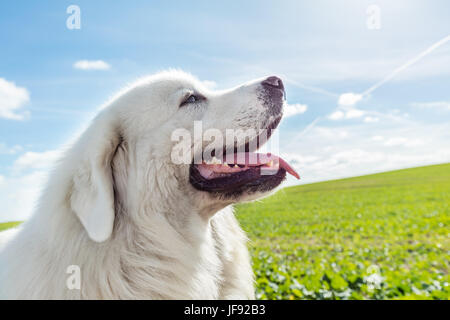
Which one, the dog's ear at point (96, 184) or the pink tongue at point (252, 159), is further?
the pink tongue at point (252, 159)

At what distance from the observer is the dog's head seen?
249 cm

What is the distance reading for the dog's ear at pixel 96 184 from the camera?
84.2 inches

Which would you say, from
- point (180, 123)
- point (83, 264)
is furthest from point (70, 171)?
point (180, 123)

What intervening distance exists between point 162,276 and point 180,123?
43.0 inches

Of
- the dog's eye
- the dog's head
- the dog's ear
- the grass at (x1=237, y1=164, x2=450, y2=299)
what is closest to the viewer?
the dog's ear

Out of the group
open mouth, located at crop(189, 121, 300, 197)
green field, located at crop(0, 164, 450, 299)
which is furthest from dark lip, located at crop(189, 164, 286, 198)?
green field, located at crop(0, 164, 450, 299)

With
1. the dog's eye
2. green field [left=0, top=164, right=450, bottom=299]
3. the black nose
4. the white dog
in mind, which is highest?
the black nose

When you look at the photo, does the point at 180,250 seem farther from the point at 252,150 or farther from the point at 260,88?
the point at 260,88

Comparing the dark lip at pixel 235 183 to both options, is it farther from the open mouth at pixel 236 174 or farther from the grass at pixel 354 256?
the grass at pixel 354 256

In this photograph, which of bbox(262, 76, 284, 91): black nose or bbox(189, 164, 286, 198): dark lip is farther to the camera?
bbox(262, 76, 284, 91): black nose

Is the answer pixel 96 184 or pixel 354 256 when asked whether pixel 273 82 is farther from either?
pixel 354 256

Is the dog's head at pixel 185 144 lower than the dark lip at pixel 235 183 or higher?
higher

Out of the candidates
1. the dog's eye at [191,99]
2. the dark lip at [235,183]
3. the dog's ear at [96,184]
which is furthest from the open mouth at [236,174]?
the dog's ear at [96,184]

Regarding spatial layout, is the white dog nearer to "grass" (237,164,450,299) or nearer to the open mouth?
the open mouth
